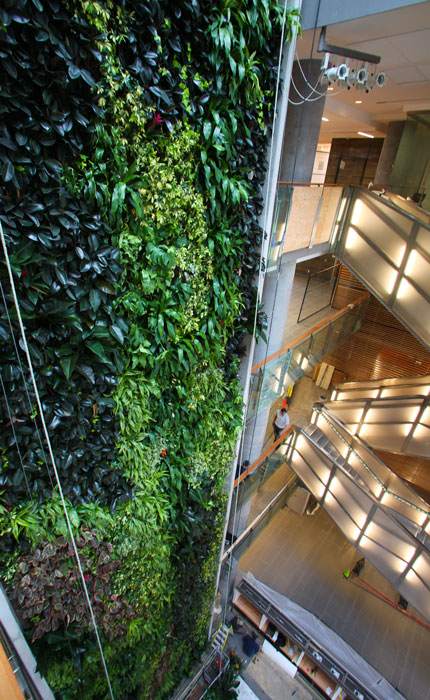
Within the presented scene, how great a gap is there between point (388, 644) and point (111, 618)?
7864 millimetres

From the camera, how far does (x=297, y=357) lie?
7039 millimetres

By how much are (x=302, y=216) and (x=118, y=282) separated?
3784mm

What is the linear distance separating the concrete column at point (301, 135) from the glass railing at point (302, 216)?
2.06ft

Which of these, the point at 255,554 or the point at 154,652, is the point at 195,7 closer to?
the point at 154,652

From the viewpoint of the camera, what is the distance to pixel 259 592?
7621 mm

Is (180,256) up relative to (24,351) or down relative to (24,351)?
up

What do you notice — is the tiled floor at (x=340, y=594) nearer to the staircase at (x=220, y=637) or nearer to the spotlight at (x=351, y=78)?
the staircase at (x=220, y=637)

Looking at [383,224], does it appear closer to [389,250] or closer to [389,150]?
[389,250]

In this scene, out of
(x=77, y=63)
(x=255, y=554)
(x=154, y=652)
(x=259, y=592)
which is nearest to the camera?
(x=77, y=63)

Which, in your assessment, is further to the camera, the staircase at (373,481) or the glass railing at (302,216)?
the staircase at (373,481)

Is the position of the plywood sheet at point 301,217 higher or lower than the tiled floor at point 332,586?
higher

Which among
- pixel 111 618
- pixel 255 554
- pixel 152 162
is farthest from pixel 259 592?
pixel 152 162

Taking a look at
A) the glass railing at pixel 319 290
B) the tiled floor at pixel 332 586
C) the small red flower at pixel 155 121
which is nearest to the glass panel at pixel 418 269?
the tiled floor at pixel 332 586

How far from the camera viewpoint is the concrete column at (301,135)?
5766mm
